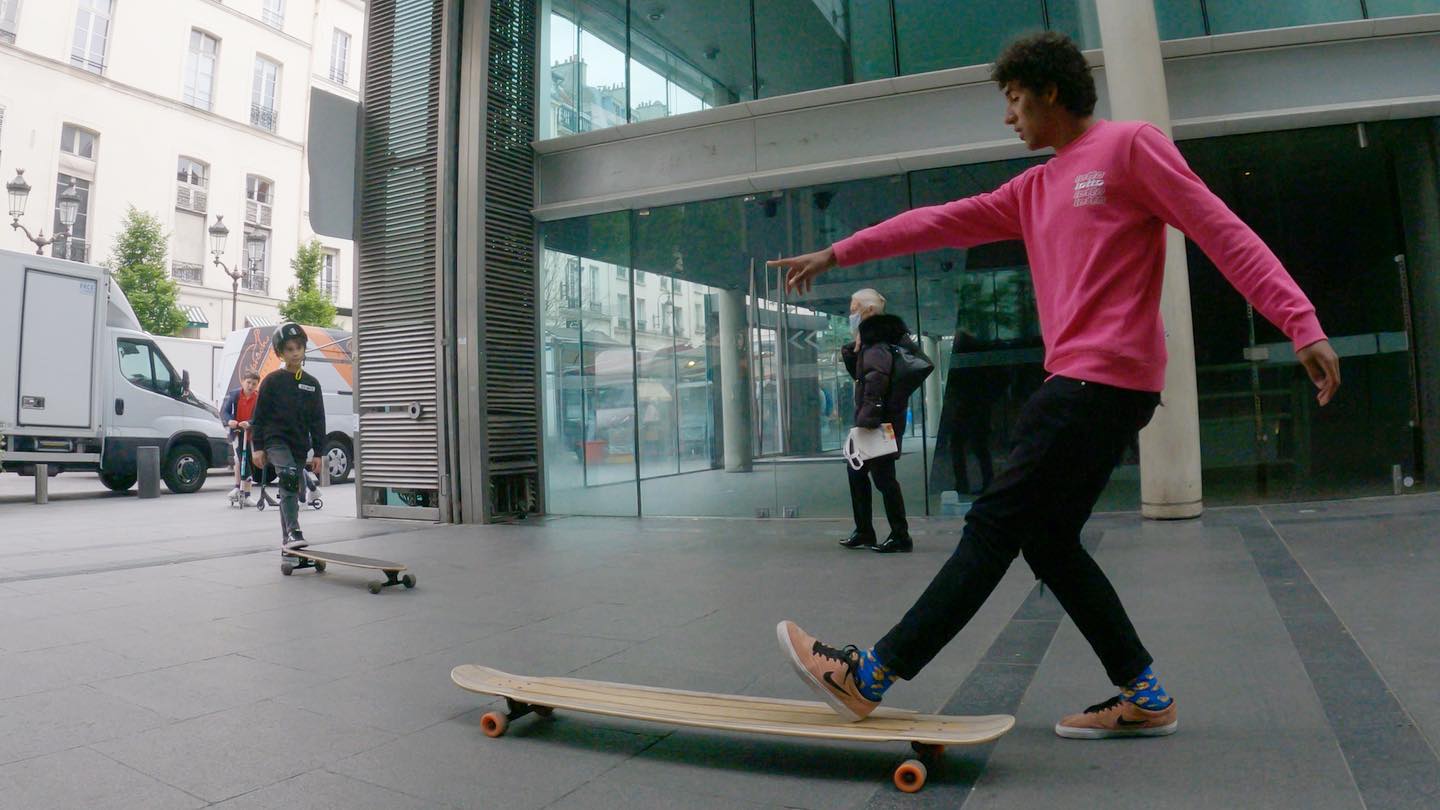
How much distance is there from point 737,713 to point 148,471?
1534 cm

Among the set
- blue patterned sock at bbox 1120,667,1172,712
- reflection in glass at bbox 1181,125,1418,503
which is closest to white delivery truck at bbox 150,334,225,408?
reflection in glass at bbox 1181,125,1418,503

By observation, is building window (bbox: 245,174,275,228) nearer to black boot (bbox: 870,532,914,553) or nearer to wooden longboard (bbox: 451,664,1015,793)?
black boot (bbox: 870,532,914,553)

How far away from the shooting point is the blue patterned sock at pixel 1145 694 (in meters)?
2.57

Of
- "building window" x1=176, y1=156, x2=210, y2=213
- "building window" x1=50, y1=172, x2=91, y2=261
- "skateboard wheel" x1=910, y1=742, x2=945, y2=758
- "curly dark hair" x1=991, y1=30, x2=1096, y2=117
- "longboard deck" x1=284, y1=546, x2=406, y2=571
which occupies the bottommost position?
"skateboard wheel" x1=910, y1=742, x2=945, y2=758

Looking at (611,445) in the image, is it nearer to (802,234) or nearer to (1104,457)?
(802,234)

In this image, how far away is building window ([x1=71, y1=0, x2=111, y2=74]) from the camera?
3138 cm

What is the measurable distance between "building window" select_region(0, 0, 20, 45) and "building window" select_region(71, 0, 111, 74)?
6.19 ft

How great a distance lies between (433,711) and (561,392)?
741 centimetres

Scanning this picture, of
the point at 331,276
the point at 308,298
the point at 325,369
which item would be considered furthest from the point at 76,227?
the point at 325,369

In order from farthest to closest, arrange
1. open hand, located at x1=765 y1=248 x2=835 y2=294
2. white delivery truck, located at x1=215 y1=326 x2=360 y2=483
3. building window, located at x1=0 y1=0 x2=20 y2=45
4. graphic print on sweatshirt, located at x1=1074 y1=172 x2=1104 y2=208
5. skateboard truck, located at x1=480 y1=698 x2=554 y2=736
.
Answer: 1. building window, located at x1=0 y1=0 x2=20 y2=45
2. white delivery truck, located at x1=215 y1=326 x2=360 y2=483
3. skateboard truck, located at x1=480 y1=698 x2=554 y2=736
4. open hand, located at x1=765 y1=248 x2=835 y2=294
5. graphic print on sweatshirt, located at x1=1074 y1=172 x2=1104 y2=208

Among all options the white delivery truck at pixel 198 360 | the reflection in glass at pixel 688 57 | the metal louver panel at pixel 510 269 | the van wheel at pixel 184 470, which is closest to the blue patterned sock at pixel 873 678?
the metal louver panel at pixel 510 269

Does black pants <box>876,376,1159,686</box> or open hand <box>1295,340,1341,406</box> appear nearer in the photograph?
open hand <box>1295,340,1341,406</box>

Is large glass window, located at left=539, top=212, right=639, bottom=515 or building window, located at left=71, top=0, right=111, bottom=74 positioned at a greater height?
building window, located at left=71, top=0, right=111, bottom=74

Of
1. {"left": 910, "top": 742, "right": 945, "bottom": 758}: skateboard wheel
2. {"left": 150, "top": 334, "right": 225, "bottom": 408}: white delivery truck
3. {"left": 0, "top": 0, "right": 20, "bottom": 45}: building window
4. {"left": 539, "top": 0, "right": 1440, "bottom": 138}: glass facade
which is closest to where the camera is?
{"left": 910, "top": 742, "right": 945, "bottom": 758}: skateboard wheel
